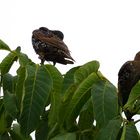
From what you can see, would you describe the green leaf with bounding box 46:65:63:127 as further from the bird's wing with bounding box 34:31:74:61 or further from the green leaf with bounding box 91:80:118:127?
the bird's wing with bounding box 34:31:74:61

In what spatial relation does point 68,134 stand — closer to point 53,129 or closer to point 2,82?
point 53,129

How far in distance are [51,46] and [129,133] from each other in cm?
119

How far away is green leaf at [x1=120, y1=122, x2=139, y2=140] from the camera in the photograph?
2.03 metres

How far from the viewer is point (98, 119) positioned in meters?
2.09

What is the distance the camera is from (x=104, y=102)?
2143 mm

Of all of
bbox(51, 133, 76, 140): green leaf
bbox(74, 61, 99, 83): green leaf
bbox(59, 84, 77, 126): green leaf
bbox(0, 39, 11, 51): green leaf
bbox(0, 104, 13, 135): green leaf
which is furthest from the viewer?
bbox(0, 39, 11, 51): green leaf

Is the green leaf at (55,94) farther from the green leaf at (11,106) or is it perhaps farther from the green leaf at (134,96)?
the green leaf at (134,96)

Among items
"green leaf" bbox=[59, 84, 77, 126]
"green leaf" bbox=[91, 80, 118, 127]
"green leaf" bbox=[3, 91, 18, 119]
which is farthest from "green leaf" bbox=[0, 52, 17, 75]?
"green leaf" bbox=[91, 80, 118, 127]

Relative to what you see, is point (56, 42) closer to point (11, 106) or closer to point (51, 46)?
point (51, 46)

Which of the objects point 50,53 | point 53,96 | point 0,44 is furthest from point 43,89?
point 50,53

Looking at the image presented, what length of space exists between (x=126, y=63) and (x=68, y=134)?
60cm

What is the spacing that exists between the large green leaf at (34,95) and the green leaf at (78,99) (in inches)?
5.4

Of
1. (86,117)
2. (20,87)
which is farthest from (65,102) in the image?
(20,87)

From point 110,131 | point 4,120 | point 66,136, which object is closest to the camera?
point 110,131
